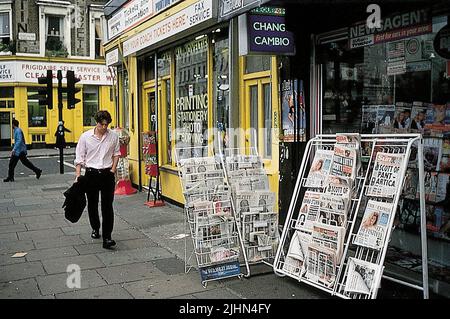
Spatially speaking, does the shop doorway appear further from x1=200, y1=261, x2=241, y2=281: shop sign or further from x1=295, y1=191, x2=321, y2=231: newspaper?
x1=295, y1=191, x2=321, y2=231: newspaper

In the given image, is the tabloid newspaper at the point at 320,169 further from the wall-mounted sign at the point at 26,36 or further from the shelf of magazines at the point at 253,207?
the wall-mounted sign at the point at 26,36

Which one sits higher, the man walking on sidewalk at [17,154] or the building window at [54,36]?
the building window at [54,36]

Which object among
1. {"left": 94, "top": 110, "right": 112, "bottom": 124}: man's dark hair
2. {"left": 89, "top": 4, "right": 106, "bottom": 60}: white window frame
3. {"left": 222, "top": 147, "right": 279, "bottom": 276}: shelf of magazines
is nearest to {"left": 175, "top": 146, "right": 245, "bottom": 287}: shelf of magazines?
{"left": 222, "top": 147, "right": 279, "bottom": 276}: shelf of magazines

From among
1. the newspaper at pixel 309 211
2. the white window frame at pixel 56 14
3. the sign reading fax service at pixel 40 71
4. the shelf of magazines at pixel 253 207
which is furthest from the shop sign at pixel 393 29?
the white window frame at pixel 56 14

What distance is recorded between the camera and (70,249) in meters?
6.95

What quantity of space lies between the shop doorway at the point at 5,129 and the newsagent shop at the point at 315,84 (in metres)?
20.2

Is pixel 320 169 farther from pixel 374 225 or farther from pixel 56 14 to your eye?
pixel 56 14

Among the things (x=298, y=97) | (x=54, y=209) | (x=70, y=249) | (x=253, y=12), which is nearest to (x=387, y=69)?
(x=298, y=97)

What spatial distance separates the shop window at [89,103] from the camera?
2930 cm

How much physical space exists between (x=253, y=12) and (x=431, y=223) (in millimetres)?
3183

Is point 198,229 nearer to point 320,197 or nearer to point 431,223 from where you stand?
point 320,197

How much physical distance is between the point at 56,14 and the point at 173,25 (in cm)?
2220

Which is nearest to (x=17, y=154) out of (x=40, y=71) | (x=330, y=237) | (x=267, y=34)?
(x=267, y=34)

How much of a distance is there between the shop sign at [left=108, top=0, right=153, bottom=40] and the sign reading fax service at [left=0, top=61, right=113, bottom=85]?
43.2 feet
